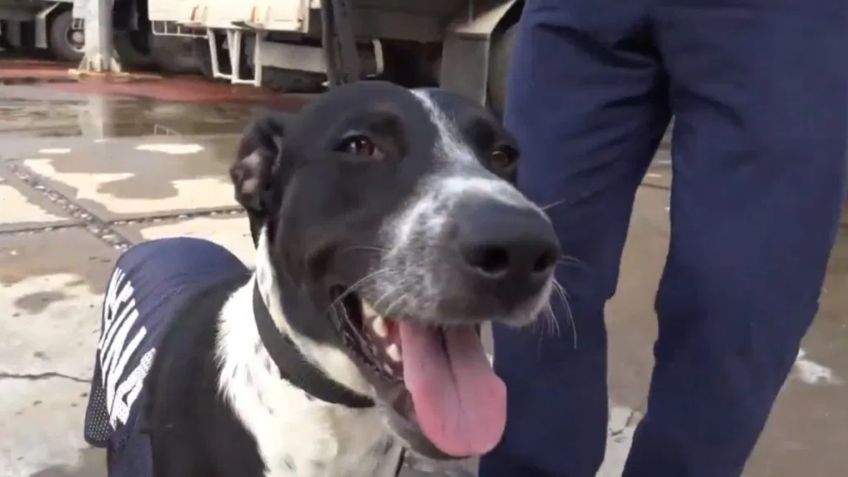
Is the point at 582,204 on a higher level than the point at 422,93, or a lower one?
lower

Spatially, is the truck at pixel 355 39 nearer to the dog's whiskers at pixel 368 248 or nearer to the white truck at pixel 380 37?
the white truck at pixel 380 37

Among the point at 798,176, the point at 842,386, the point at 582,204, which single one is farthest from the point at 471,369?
the point at 842,386

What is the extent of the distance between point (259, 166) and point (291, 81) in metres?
7.81

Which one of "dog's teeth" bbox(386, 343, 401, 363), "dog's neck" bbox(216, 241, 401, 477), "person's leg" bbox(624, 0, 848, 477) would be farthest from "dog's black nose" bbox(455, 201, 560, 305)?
"person's leg" bbox(624, 0, 848, 477)

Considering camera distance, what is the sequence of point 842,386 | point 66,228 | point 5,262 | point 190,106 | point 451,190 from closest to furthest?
point 451,190
point 842,386
point 5,262
point 66,228
point 190,106

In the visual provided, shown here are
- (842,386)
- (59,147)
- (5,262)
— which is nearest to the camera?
(842,386)

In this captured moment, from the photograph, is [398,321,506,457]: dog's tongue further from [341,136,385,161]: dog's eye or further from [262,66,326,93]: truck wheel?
[262,66,326,93]: truck wheel

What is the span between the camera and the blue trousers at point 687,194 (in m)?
1.81

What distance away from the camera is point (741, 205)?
187cm

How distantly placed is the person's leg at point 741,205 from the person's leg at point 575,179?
0.34ft

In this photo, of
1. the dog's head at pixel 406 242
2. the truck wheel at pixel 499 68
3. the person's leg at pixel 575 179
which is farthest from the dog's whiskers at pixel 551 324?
the truck wheel at pixel 499 68

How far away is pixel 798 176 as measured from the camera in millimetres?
1809

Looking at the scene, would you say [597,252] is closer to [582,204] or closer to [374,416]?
[582,204]

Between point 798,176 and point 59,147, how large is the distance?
524 cm
